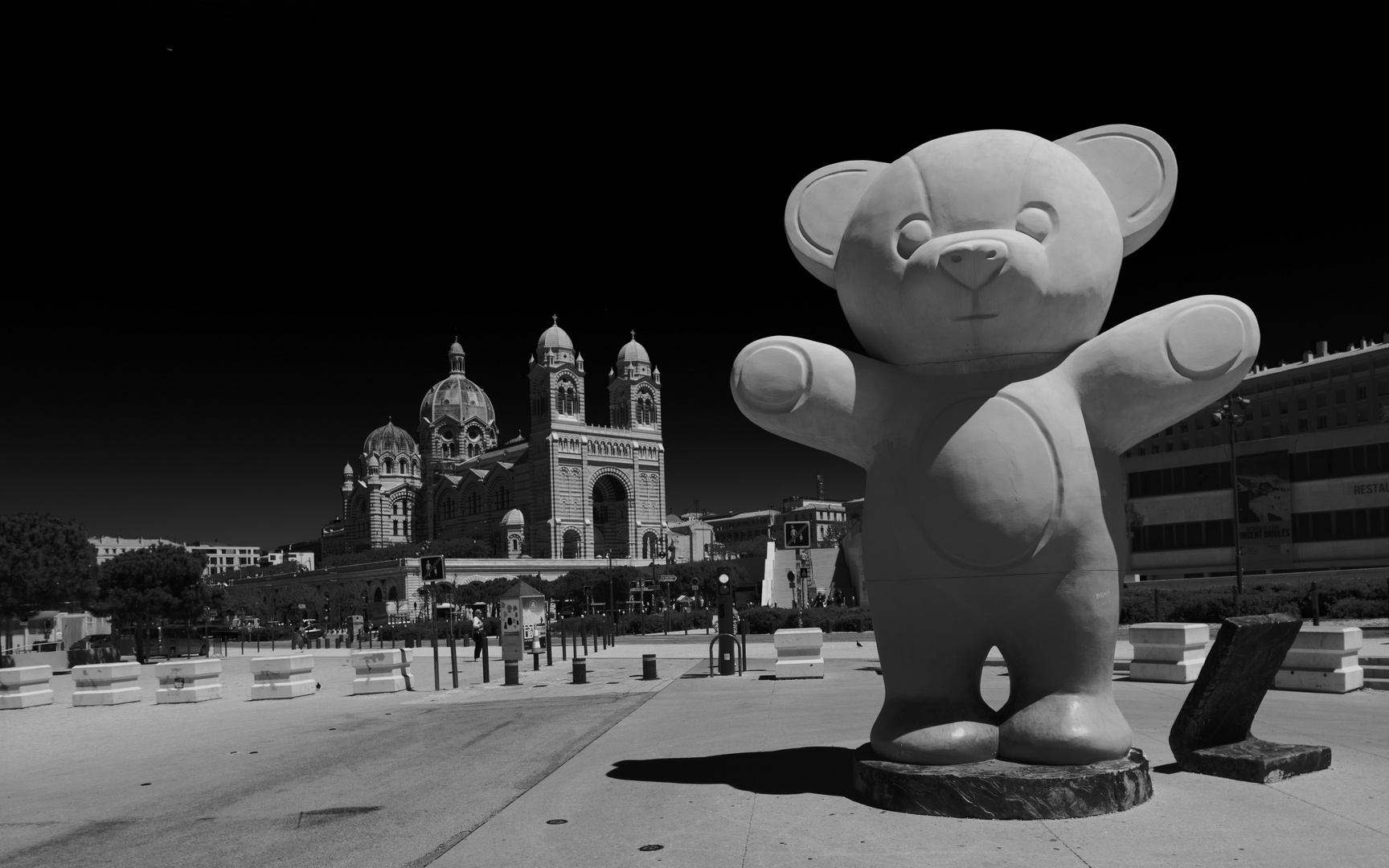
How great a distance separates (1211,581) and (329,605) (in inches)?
2638

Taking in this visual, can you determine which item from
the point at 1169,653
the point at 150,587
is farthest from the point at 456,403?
the point at 1169,653

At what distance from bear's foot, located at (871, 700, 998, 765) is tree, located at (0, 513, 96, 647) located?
120ft

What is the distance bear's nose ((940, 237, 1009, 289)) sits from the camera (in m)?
6.41

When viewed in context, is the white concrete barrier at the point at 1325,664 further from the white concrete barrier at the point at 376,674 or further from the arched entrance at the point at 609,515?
the arched entrance at the point at 609,515

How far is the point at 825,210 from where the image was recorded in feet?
25.3

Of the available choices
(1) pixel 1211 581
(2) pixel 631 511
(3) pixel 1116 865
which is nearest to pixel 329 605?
(2) pixel 631 511

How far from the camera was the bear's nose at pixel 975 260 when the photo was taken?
6.41 meters

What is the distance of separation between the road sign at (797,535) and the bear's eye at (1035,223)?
35.3ft

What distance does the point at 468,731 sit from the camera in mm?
12453

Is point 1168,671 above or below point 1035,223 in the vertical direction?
below

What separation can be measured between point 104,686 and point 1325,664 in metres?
19.4

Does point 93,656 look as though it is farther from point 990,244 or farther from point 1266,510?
point 1266,510

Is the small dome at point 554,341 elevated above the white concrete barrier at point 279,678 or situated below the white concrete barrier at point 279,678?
above

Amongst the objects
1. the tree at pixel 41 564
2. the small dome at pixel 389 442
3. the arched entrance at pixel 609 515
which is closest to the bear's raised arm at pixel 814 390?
the tree at pixel 41 564
